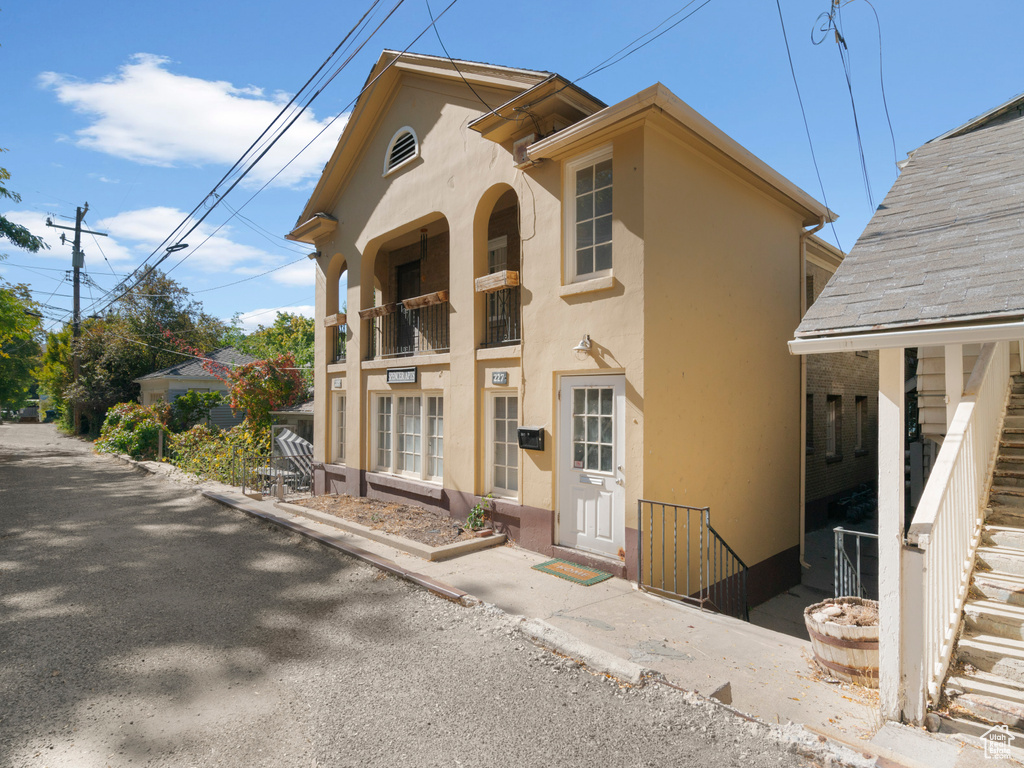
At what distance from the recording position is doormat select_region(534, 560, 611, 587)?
6822 mm

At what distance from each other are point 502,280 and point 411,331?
4317 millimetres

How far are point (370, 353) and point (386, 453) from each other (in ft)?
7.14

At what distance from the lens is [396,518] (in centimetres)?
986

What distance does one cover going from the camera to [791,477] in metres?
9.97

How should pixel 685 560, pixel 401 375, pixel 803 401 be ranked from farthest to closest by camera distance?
pixel 401 375 < pixel 803 401 < pixel 685 560

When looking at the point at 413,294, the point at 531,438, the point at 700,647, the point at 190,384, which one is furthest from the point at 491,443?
the point at 190,384

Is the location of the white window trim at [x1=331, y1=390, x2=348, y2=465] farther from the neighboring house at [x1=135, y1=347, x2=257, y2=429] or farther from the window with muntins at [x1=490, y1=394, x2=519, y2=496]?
the neighboring house at [x1=135, y1=347, x2=257, y2=429]

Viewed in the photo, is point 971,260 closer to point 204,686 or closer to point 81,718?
point 204,686

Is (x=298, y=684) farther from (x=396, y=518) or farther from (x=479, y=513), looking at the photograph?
(x=396, y=518)

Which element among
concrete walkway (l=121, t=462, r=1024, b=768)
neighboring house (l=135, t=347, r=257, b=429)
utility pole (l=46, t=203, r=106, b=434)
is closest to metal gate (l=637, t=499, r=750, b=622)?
concrete walkway (l=121, t=462, r=1024, b=768)

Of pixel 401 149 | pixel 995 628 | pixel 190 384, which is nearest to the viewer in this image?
pixel 995 628

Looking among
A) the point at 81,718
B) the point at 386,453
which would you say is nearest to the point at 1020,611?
the point at 81,718

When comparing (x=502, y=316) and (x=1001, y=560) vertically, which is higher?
(x=502, y=316)

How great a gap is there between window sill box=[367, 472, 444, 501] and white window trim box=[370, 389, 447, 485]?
5.3 inches
